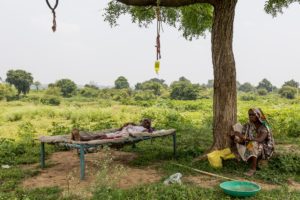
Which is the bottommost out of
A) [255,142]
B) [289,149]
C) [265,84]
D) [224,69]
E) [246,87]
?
[289,149]

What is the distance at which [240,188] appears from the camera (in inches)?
201

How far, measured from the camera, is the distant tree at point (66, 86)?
43344 mm

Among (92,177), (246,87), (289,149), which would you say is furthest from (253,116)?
(246,87)

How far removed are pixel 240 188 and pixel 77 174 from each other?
8.71 feet

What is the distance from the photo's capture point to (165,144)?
Answer: 30.5 feet

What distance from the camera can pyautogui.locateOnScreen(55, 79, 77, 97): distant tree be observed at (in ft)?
142

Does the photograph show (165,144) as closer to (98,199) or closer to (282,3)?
(282,3)

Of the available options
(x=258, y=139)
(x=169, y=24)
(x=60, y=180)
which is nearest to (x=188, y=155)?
(x=258, y=139)

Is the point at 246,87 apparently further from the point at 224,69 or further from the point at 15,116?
the point at 224,69

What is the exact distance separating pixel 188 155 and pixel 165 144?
1866mm

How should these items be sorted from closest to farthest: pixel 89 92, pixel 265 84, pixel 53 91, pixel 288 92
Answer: pixel 53 91, pixel 89 92, pixel 288 92, pixel 265 84

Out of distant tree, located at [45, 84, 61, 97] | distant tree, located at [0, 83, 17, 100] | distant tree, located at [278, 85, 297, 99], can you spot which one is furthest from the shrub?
distant tree, located at [278, 85, 297, 99]

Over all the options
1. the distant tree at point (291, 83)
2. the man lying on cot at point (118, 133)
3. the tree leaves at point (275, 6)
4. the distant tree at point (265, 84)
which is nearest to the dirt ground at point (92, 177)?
the man lying on cot at point (118, 133)

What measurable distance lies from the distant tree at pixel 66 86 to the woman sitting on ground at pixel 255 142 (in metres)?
38.1
